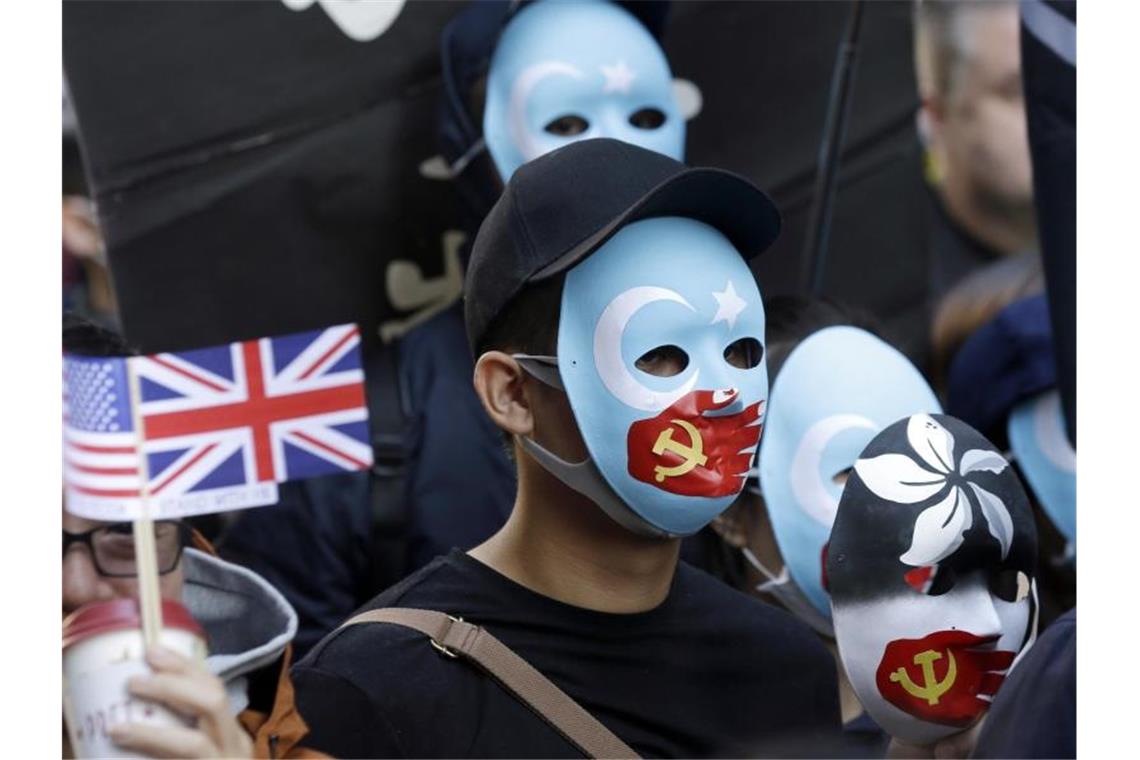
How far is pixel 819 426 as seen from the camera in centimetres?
363

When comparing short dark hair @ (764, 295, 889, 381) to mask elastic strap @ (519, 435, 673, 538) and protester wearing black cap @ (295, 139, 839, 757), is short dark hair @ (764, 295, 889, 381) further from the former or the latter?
mask elastic strap @ (519, 435, 673, 538)

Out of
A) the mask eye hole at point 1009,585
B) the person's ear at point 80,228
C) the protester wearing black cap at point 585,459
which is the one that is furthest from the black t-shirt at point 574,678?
the person's ear at point 80,228

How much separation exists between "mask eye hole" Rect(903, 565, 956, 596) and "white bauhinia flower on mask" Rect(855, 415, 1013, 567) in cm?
1

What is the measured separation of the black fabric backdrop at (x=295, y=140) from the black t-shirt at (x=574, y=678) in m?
0.74

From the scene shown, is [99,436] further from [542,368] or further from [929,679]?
[929,679]

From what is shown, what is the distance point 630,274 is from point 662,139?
3.09 feet

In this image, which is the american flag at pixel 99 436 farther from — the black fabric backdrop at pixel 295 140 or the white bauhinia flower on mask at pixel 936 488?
the white bauhinia flower on mask at pixel 936 488

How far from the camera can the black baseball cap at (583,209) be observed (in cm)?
305

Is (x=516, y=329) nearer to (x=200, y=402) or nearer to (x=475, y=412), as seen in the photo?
(x=200, y=402)

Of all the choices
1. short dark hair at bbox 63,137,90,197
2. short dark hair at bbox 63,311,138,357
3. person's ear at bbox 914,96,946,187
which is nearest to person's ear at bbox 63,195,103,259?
short dark hair at bbox 63,137,90,197

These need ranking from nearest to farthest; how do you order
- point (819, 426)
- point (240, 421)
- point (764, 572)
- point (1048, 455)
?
1. point (240, 421)
2. point (819, 426)
3. point (764, 572)
4. point (1048, 455)

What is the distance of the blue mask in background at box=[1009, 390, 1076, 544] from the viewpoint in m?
4.55

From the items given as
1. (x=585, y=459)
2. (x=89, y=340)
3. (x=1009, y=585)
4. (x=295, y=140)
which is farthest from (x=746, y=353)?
(x=295, y=140)

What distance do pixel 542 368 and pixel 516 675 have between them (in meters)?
0.45
